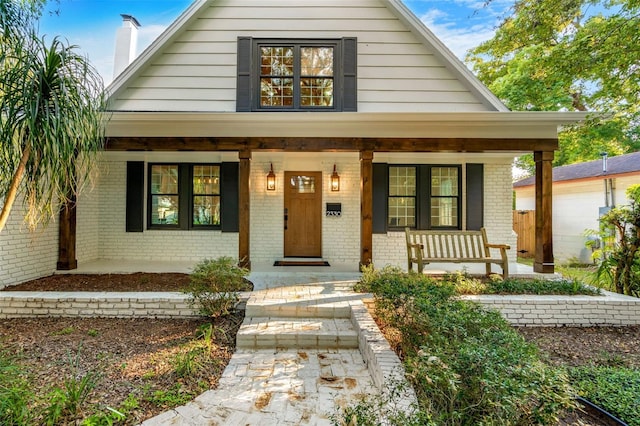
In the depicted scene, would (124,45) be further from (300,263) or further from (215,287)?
(215,287)

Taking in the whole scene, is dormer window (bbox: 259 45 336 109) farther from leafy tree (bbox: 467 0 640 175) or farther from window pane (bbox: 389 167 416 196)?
leafy tree (bbox: 467 0 640 175)

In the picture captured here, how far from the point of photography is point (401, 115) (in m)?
5.59

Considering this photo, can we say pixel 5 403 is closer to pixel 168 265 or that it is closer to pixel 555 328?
pixel 168 265

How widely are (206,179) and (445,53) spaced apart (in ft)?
19.5

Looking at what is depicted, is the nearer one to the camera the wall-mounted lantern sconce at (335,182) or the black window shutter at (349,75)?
the black window shutter at (349,75)

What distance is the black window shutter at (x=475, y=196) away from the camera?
7.55 meters

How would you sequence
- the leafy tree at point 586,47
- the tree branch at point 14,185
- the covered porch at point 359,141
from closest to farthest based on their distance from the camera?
1. the tree branch at point 14,185
2. the covered porch at point 359,141
3. the leafy tree at point 586,47

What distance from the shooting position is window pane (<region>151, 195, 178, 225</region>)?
307 inches

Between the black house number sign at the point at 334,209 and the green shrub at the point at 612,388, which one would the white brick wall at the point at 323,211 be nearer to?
the black house number sign at the point at 334,209

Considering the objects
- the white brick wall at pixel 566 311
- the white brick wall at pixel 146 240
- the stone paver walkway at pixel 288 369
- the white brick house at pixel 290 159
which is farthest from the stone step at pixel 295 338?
the white brick wall at pixel 146 240

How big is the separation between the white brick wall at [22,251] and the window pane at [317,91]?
5.22 metres

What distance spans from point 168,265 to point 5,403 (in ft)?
16.3

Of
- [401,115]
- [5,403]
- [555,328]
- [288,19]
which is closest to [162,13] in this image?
[288,19]

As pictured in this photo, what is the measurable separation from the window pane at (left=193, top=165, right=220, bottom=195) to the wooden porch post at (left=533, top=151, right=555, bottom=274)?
6.51 metres
